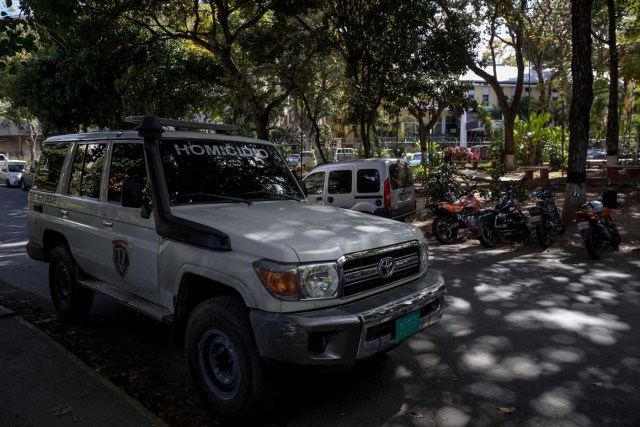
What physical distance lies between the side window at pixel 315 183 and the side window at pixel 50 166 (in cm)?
594

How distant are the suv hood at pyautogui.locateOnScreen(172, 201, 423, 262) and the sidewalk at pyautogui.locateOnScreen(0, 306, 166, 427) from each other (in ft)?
4.27

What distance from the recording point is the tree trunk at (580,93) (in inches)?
380

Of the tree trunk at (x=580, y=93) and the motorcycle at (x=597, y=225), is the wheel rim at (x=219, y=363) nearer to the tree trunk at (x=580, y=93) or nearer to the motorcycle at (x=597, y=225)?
the motorcycle at (x=597, y=225)

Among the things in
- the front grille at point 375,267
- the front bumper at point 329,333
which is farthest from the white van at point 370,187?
the front bumper at point 329,333

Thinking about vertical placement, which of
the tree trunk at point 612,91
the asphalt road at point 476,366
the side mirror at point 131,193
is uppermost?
the tree trunk at point 612,91

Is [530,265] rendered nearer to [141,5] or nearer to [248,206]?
[248,206]

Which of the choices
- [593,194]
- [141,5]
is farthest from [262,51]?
[593,194]

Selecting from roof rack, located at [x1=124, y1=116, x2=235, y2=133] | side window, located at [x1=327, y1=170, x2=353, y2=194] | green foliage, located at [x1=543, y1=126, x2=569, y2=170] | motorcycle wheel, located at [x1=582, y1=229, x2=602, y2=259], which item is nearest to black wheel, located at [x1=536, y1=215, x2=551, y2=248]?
motorcycle wheel, located at [x1=582, y1=229, x2=602, y2=259]

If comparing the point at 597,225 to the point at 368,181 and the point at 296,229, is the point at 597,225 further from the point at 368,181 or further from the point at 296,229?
the point at 296,229

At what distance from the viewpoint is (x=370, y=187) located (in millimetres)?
10273

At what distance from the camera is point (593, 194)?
1426 cm

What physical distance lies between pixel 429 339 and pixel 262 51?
12.3m

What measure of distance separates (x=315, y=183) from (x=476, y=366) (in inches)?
288

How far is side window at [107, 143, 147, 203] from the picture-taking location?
14.0ft
